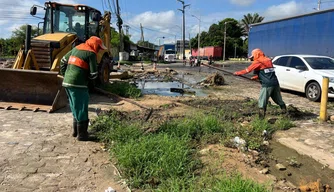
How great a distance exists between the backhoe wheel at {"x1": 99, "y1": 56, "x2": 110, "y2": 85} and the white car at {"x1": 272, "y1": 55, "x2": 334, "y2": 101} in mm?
6460

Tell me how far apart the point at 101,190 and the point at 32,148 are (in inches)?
71.4

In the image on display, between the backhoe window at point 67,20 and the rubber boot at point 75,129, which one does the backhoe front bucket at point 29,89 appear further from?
the backhoe window at point 67,20

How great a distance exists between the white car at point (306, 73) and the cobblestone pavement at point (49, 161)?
7844mm

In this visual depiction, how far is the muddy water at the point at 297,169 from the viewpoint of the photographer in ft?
13.9

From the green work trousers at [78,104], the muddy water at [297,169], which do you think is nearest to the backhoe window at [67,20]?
the green work trousers at [78,104]

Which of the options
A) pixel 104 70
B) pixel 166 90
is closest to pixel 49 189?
pixel 104 70

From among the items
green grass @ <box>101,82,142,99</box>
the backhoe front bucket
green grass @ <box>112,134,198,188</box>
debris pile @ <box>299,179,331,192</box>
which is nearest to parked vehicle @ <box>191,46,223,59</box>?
green grass @ <box>101,82,142,99</box>

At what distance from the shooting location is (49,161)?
452 centimetres

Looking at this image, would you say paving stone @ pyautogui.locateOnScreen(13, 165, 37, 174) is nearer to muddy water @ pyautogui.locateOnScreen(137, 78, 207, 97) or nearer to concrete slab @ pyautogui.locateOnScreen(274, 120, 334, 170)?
concrete slab @ pyautogui.locateOnScreen(274, 120, 334, 170)

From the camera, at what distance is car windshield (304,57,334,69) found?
10707mm

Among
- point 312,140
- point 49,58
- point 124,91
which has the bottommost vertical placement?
point 312,140

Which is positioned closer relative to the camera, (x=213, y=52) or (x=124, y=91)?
(x=124, y=91)

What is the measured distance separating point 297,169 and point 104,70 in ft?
26.4

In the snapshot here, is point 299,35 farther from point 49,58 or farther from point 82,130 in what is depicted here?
point 82,130
